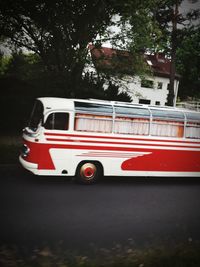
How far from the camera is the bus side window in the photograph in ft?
32.0

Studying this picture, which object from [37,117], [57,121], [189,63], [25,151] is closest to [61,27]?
[37,117]

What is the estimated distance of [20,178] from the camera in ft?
33.7

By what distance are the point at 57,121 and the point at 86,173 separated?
2.04m

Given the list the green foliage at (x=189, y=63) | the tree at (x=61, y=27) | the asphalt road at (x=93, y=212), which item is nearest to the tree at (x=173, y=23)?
the green foliage at (x=189, y=63)

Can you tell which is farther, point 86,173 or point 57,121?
point 86,173

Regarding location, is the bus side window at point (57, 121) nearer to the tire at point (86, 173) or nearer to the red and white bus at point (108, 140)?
the red and white bus at point (108, 140)

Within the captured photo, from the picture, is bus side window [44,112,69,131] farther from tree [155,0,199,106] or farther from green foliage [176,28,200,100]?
green foliage [176,28,200,100]

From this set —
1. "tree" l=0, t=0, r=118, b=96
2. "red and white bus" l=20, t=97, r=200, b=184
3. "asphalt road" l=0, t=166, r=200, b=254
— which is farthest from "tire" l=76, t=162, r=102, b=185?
"tree" l=0, t=0, r=118, b=96

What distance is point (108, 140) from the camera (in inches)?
410

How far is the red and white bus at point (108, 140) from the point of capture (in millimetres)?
9750

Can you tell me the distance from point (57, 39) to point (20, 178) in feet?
25.8

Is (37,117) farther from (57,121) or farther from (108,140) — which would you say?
(108,140)

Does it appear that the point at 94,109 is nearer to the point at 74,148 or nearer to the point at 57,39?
the point at 74,148

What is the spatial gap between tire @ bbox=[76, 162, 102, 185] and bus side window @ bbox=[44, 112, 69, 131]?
57.0 inches
